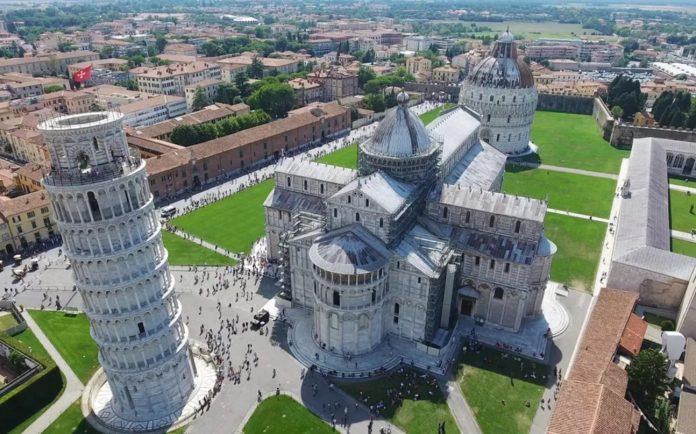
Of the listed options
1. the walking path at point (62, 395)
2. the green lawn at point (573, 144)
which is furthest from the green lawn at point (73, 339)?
the green lawn at point (573, 144)

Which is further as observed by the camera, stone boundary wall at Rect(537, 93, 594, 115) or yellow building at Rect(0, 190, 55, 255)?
stone boundary wall at Rect(537, 93, 594, 115)

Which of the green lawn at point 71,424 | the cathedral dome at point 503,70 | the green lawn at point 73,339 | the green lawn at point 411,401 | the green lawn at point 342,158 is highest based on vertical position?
the cathedral dome at point 503,70

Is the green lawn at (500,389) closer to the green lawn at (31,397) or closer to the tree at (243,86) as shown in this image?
the green lawn at (31,397)

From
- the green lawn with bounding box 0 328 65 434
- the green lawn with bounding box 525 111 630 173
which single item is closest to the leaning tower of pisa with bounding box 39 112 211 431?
the green lawn with bounding box 0 328 65 434

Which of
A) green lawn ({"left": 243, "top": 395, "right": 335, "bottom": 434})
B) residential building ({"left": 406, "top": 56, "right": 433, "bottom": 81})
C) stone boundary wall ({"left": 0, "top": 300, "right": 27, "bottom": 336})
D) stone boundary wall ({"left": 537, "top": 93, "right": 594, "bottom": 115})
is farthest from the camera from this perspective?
residential building ({"left": 406, "top": 56, "right": 433, "bottom": 81})

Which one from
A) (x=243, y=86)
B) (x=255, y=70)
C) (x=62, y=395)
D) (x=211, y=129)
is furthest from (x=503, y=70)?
(x=62, y=395)

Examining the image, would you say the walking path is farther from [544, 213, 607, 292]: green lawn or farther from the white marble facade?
[544, 213, 607, 292]: green lawn
